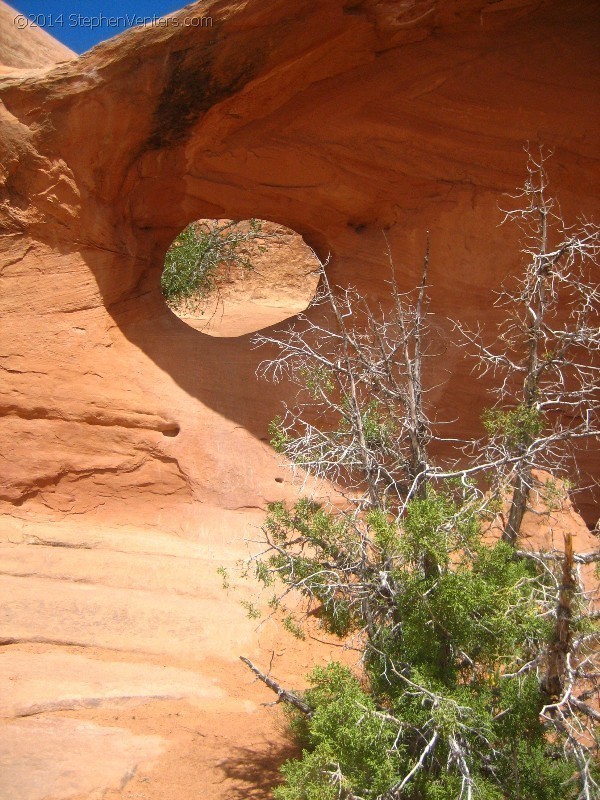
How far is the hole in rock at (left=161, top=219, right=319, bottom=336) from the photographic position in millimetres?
13500

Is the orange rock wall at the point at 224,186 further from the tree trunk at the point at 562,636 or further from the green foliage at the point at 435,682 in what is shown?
the tree trunk at the point at 562,636

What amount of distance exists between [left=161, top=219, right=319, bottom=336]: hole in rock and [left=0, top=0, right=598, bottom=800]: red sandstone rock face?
3.68 m

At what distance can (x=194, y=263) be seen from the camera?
543 inches

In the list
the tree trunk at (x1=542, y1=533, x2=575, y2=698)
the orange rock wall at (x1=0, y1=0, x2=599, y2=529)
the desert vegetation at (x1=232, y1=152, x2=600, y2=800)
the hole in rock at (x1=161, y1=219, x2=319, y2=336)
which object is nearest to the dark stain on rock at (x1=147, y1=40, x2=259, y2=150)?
the orange rock wall at (x1=0, y1=0, x2=599, y2=529)

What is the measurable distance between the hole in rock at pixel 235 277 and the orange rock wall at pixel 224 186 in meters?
3.65

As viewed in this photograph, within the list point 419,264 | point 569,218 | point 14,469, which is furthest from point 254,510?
point 569,218

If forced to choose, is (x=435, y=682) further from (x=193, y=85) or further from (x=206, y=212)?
(x=206, y=212)

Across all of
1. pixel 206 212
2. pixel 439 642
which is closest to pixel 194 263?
pixel 206 212

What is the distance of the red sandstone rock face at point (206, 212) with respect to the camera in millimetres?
6703

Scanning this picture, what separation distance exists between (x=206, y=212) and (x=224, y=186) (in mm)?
384

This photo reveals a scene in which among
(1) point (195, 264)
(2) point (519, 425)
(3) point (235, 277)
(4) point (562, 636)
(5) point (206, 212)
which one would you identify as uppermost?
(5) point (206, 212)

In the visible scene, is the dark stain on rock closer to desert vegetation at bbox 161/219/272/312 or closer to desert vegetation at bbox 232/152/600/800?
desert vegetation at bbox 232/152/600/800

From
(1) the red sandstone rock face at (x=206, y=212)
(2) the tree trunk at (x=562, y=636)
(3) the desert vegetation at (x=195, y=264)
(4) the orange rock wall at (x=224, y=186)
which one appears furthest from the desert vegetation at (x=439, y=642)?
(3) the desert vegetation at (x=195, y=264)

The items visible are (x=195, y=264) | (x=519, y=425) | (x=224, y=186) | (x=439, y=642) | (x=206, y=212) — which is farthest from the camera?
(x=195, y=264)
